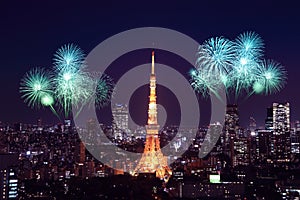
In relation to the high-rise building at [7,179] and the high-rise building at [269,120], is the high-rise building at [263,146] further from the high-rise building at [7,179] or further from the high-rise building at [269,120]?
the high-rise building at [7,179]

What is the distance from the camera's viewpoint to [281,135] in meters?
16.8

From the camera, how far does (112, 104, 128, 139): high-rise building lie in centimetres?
1257

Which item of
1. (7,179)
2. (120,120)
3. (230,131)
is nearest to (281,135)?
(230,131)

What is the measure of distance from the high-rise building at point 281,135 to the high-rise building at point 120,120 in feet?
16.1

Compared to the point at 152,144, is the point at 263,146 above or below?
above

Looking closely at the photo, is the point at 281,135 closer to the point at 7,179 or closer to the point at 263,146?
the point at 263,146

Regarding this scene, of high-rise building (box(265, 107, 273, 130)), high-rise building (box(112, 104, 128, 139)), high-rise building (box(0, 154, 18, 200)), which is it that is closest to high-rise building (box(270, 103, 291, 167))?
high-rise building (box(265, 107, 273, 130))

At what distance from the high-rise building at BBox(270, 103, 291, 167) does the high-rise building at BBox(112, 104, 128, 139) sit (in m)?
4.91

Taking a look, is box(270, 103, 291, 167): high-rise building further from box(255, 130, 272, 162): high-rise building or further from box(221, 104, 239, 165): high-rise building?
box(221, 104, 239, 165): high-rise building

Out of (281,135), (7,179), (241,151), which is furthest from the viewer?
(281,135)

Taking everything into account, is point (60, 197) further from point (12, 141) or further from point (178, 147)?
point (178, 147)

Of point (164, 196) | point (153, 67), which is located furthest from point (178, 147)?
point (164, 196)

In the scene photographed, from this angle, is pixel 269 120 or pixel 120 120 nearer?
pixel 120 120

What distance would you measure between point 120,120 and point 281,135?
19.5 feet
